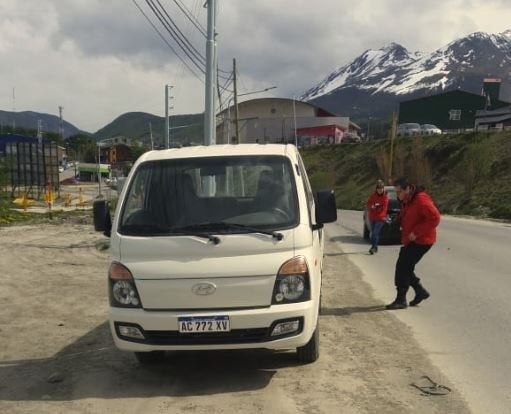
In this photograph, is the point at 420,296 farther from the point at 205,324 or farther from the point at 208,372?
the point at 205,324

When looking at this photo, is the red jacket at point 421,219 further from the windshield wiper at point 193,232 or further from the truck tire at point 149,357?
the truck tire at point 149,357

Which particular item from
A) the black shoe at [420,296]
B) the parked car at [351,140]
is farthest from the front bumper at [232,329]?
the parked car at [351,140]

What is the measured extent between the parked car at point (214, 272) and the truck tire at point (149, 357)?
0.14 feet

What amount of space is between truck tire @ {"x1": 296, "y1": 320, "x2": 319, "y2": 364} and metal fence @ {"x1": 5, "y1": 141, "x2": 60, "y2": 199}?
1686 inches

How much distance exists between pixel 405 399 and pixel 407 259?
10.8ft

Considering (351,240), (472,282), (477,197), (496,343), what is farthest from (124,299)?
(477,197)

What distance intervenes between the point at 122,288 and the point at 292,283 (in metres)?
1.46

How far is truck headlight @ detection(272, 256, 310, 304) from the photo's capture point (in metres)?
4.77

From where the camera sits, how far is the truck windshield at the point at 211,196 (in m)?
5.11

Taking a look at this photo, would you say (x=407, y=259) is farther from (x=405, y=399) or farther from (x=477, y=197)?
(x=477, y=197)

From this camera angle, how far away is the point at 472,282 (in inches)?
373

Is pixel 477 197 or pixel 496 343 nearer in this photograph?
pixel 496 343

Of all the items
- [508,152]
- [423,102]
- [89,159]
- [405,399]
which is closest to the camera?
[405,399]

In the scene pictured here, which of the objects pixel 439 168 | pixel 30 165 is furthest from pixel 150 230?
pixel 439 168
